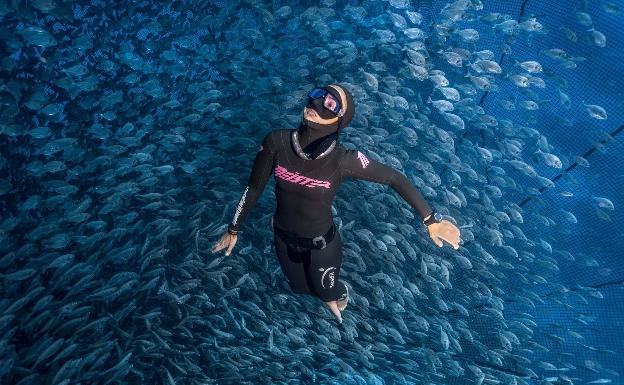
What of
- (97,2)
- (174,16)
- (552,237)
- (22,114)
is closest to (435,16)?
(174,16)

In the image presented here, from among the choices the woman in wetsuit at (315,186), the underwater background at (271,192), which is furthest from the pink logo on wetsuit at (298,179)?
the underwater background at (271,192)

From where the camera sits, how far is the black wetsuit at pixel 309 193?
3.06 meters

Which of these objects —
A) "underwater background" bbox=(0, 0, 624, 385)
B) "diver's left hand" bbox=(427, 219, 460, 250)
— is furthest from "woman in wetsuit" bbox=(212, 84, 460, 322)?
"underwater background" bbox=(0, 0, 624, 385)

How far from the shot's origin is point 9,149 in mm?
5223

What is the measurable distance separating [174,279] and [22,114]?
284 cm

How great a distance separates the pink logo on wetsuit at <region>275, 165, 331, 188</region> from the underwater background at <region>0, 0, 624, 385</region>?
214cm

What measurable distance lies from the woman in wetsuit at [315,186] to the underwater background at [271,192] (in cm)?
149

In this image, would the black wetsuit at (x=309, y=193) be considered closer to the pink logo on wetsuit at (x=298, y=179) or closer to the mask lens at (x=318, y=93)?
the pink logo on wetsuit at (x=298, y=179)

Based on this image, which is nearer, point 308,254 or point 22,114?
point 308,254

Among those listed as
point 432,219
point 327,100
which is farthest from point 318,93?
point 432,219

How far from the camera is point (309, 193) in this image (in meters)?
3.17

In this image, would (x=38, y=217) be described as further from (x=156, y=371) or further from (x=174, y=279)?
(x=156, y=371)

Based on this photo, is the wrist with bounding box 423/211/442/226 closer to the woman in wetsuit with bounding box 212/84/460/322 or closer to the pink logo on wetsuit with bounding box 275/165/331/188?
the woman in wetsuit with bounding box 212/84/460/322

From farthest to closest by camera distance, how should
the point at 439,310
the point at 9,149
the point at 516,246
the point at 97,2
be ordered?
the point at 516,246 < the point at 439,310 < the point at 97,2 < the point at 9,149
